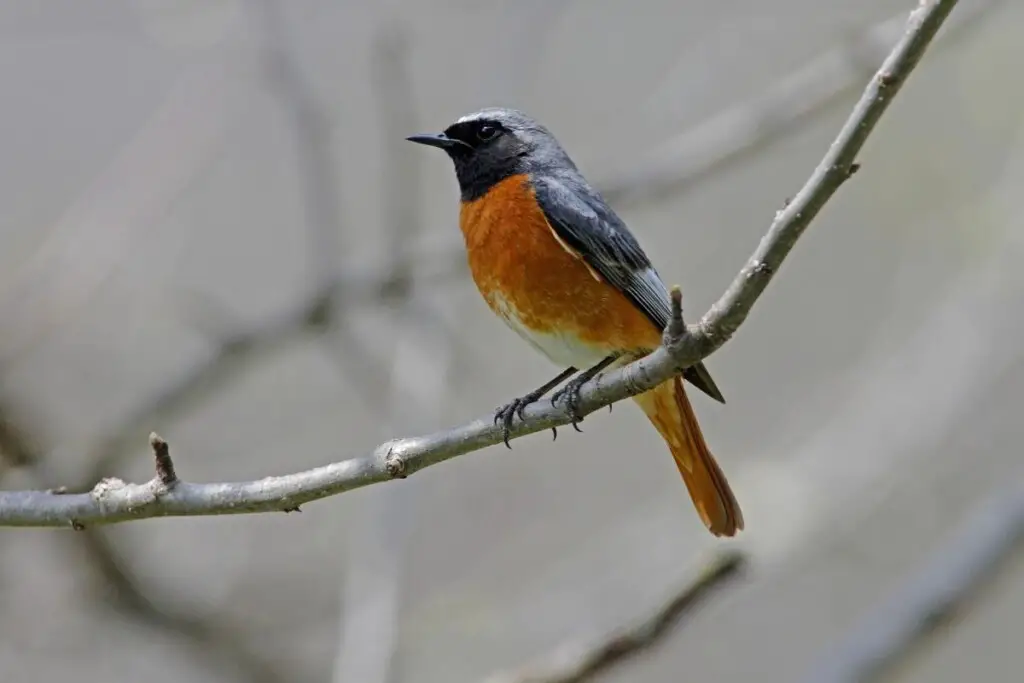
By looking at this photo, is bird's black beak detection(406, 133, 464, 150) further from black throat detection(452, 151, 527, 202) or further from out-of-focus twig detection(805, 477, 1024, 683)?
out-of-focus twig detection(805, 477, 1024, 683)

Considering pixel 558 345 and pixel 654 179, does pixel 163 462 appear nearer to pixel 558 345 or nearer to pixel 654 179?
pixel 558 345

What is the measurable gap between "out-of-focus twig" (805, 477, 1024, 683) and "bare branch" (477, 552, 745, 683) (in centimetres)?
55

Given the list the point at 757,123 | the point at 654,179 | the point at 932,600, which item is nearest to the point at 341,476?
the point at 932,600

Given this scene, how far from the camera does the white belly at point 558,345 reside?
3.88m

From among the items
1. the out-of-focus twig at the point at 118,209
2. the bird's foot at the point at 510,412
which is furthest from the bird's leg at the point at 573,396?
the out-of-focus twig at the point at 118,209

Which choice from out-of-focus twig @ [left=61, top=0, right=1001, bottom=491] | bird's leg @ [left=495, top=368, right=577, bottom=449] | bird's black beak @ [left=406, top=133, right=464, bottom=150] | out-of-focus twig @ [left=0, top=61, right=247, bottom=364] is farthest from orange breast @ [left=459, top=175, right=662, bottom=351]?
out-of-focus twig @ [left=0, top=61, right=247, bottom=364]

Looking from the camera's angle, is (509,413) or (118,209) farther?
(118,209)

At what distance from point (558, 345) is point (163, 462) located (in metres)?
1.53

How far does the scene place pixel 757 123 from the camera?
500cm

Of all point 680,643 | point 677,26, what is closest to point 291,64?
point 677,26

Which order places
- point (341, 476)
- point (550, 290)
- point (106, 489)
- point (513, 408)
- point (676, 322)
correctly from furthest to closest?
point (550, 290) → point (513, 408) → point (106, 489) → point (341, 476) → point (676, 322)

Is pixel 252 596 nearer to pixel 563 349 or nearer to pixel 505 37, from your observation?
pixel 563 349

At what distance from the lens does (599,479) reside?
22.3 feet

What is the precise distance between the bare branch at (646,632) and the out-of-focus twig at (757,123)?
97.5 inches
